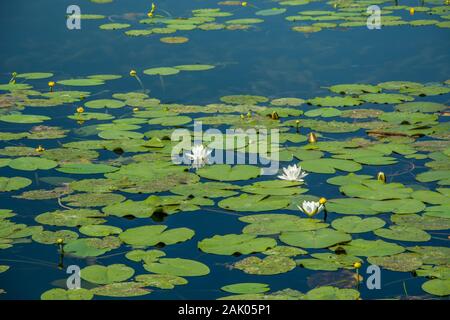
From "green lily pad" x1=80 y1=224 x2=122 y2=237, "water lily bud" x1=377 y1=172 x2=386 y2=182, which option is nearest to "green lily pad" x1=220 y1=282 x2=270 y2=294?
"green lily pad" x1=80 y1=224 x2=122 y2=237

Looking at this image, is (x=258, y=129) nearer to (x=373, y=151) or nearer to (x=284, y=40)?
(x=373, y=151)

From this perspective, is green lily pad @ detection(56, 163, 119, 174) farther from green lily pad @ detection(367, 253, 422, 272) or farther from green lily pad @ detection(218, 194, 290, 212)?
green lily pad @ detection(367, 253, 422, 272)

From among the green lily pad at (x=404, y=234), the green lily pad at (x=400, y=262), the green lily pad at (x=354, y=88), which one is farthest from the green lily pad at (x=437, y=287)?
the green lily pad at (x=354, y=88)

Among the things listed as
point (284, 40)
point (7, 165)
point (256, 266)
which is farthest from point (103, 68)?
point (256, 266)

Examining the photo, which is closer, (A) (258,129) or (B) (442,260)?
(B) (442,260)

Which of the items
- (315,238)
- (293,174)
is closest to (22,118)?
(293,174)

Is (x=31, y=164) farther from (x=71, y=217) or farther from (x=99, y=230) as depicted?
(x=99, y=230)
